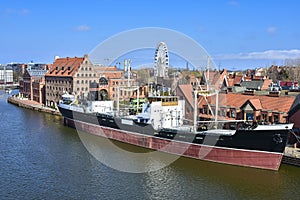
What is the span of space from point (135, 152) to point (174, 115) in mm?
5135

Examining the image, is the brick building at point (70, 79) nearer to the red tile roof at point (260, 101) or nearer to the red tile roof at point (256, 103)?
the red tile roof at point (260, 101)

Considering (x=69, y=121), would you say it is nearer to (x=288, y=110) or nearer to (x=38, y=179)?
(x=38, y=179)

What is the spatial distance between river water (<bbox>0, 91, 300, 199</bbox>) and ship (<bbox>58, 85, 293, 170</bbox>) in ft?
2.66

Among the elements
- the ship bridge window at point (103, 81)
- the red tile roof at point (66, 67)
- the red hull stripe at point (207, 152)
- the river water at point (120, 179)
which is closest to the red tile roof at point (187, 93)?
the red hull stripe at point (207, 152)

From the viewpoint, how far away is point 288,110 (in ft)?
90.4

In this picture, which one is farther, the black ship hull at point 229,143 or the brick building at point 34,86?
the brick building at point 34,86

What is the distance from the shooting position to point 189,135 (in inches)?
993

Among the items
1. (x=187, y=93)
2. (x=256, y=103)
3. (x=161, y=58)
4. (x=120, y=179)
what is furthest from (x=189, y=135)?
(x=187, y=93)

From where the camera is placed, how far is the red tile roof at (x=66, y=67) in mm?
53375

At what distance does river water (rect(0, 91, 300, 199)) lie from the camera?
1891 centimetres

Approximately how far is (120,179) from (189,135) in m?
6.94

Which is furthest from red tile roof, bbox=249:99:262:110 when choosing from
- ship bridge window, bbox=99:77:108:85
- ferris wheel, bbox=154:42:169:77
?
ship bridge window, bbox=99:77:108:85

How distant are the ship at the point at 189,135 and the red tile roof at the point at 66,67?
63.5ft

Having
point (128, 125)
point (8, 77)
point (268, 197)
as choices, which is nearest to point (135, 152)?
point (128, 125)
